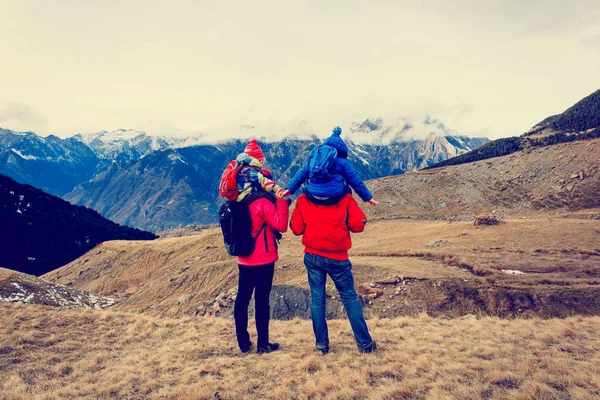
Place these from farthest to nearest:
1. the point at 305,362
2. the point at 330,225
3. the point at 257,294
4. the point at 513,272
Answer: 1. the point at 513,272
2. the point at 257,294
3. the point at 330,225
4. the point at 305,362

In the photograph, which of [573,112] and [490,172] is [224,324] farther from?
[573,112]

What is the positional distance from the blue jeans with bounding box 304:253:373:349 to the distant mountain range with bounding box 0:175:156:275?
404 feet

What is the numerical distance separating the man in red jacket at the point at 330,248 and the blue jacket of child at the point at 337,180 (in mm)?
285

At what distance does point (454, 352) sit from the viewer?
7641 mm

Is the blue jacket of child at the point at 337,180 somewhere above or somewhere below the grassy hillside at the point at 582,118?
below

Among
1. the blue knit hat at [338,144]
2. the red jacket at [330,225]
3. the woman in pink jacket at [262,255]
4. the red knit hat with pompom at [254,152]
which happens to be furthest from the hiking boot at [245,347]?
the blue knit hat at [338,144]

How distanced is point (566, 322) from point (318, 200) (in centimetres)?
907

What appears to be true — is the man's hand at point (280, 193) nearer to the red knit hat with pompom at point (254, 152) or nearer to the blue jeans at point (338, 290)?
the red knit hat with pompom at point (254, 152)

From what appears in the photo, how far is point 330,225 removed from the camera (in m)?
7.36

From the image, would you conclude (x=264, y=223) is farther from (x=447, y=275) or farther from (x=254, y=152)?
(x=447, y=275)

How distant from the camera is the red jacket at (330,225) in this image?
7.35 metres

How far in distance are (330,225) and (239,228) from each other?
1978 millimetres

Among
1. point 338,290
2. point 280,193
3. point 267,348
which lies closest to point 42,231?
point 267,348

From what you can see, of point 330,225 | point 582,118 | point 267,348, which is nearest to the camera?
point 330,225
